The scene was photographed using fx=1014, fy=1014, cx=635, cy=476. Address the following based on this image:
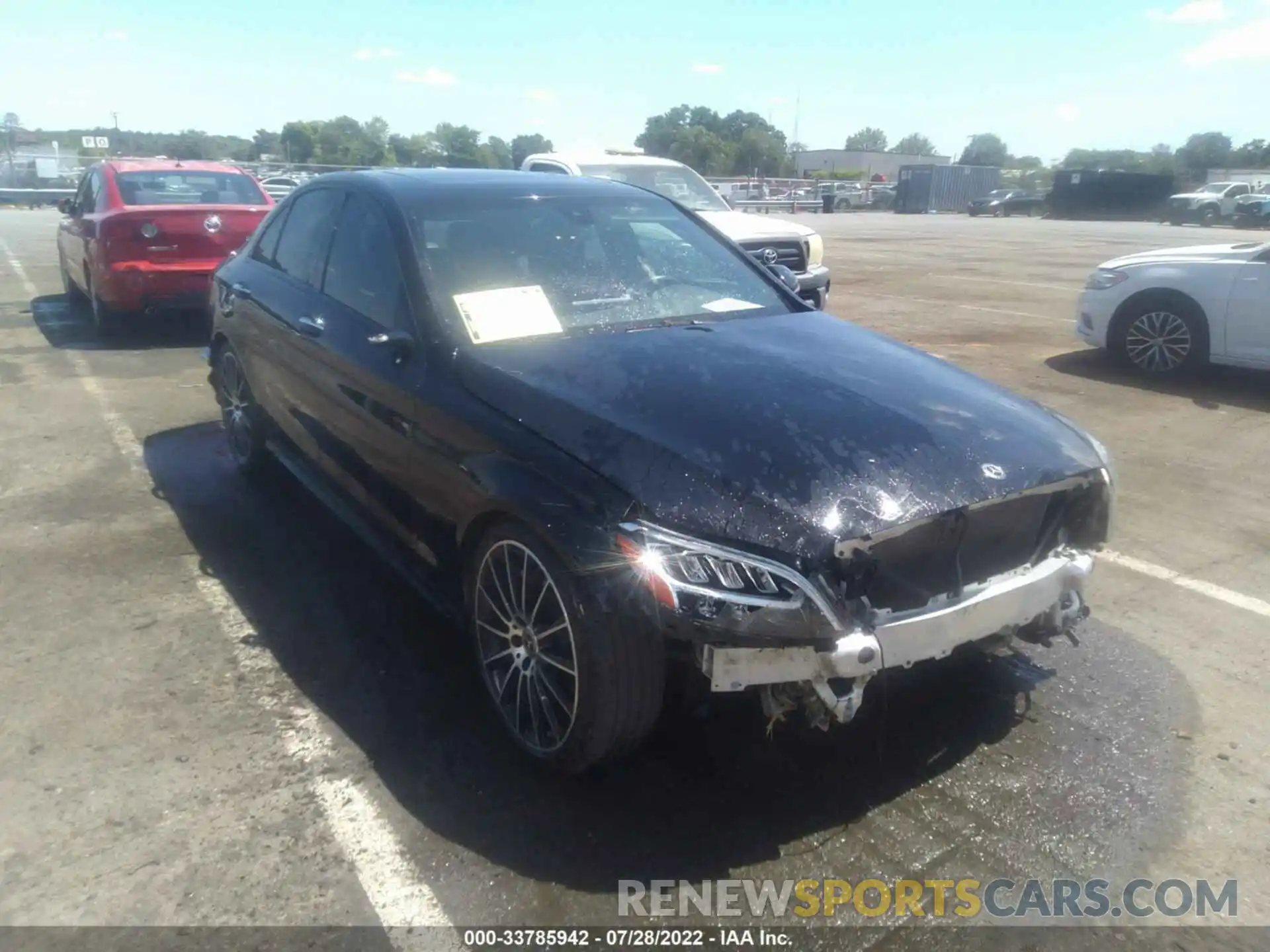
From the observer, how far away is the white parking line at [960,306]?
11852 millimetres

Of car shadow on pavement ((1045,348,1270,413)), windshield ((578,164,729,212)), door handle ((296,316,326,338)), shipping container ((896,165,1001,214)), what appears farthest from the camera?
shipping container ((896,165,1001,214))

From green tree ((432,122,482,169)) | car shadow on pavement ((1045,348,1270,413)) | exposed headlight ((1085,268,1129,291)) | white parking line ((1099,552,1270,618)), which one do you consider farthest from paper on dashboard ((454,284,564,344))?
green tree ((432,122,482,169))

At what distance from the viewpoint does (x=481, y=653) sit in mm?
3312

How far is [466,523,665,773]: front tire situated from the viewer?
269cm

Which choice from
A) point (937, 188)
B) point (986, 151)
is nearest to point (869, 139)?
point (986, 151)

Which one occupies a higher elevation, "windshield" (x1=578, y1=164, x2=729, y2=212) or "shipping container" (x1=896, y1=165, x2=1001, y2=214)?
"shipping container" (x1=896, y1=165, x2=1001, y2=214)

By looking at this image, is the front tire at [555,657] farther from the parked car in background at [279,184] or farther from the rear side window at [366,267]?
the parked car in background at [279,184]

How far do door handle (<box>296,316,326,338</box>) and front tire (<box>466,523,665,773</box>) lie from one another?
1514mm

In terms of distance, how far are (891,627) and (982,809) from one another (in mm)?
726

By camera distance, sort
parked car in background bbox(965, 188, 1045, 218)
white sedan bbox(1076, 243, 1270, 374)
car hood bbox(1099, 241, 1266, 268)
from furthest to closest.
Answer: parked car in background bbox(965, 188, 1045, 218)
car hood bbox(1099, 241, 1266, 268)
white sedan bbox(1076, 243, 1270, 374)

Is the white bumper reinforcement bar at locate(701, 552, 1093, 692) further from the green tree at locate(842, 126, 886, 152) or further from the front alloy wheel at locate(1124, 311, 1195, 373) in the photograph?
the green tree at locate(842, 126, 886, 152)

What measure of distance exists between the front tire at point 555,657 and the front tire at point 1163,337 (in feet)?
23.6

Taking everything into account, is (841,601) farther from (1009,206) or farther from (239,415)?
(1009,206)

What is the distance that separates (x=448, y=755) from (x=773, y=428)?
1446 millimetres
